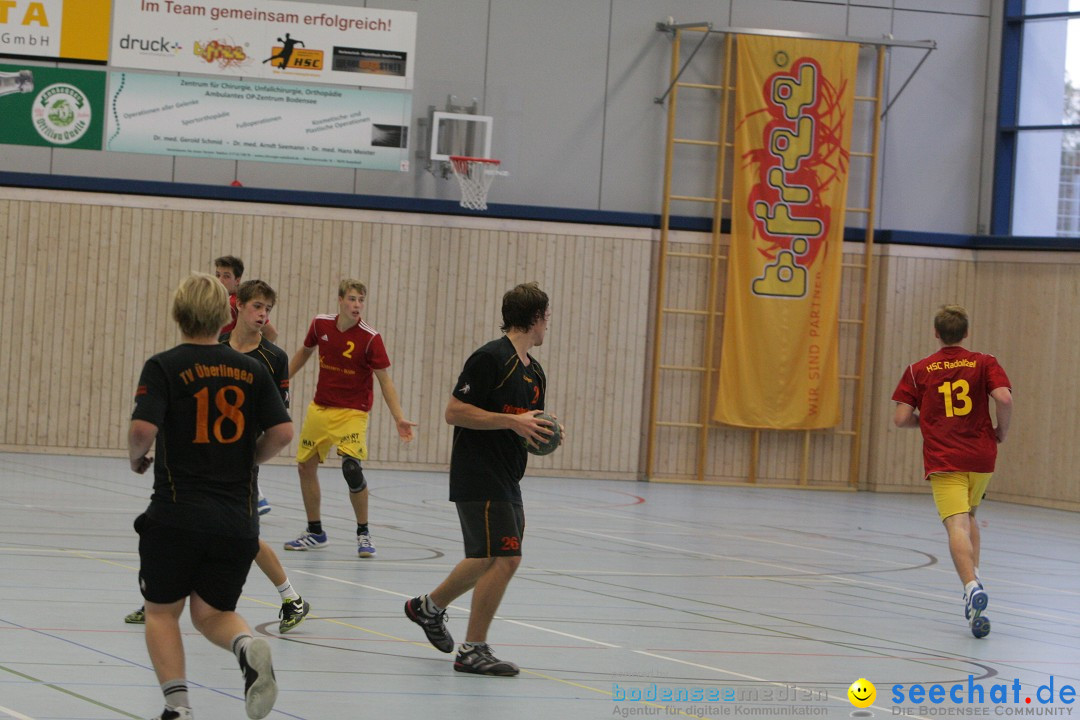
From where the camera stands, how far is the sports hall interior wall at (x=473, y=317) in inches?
680

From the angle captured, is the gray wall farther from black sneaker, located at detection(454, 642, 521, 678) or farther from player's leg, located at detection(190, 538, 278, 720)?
player's leg, located at detection(190, 538, 278, 720)

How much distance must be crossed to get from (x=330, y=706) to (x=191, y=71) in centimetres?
1405

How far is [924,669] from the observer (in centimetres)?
653

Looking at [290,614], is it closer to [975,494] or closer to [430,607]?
[430,607]

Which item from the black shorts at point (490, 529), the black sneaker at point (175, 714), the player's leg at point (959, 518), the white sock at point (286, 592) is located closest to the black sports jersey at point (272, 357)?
the white sock at point (286, 592)

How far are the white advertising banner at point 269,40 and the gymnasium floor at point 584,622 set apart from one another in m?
6.55

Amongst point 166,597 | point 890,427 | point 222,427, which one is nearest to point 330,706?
point 166,597

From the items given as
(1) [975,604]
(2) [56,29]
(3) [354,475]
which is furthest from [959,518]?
(2) [56,29]

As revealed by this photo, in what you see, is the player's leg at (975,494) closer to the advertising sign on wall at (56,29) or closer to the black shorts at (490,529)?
the black shorts at (490,529)

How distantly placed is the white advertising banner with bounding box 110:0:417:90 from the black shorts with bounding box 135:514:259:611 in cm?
1417

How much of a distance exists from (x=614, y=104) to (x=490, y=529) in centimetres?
1376

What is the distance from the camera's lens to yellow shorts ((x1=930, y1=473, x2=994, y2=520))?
317 inches

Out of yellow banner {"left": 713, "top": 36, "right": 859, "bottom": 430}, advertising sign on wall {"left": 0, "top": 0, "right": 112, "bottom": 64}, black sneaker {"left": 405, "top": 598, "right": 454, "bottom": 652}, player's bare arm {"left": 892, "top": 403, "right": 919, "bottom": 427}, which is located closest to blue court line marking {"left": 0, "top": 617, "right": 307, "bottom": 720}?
black sneaker {"left": 405, "top": 598, "right": 454, "bottom": 652}

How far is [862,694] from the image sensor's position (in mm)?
5676
